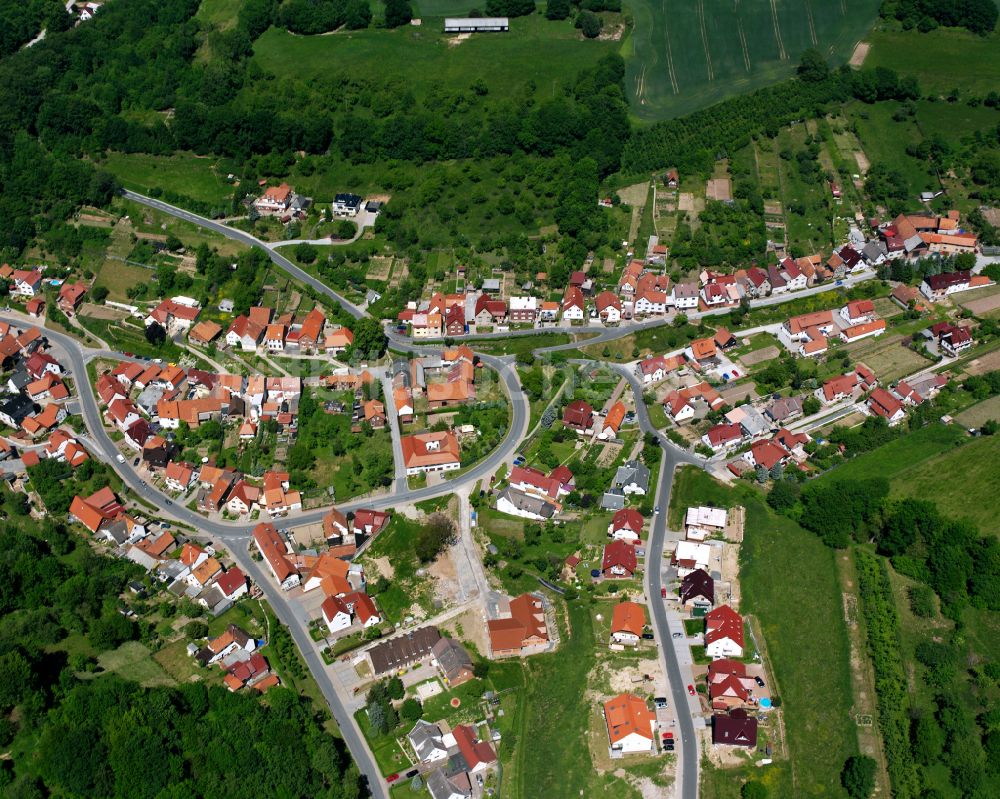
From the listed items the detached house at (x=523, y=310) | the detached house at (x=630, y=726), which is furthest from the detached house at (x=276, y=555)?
the detached house at (x=523, y=310)

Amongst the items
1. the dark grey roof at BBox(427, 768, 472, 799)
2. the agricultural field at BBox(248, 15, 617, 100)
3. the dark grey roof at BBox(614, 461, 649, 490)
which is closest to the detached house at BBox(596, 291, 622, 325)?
the dark grey roof at BBox(614, 461, 649, 490)

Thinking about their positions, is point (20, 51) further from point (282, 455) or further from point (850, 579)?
point (850, 579)

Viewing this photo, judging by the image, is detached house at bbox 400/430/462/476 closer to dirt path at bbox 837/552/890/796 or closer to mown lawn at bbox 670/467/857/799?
mown lawn at bbox 670/467/857/799

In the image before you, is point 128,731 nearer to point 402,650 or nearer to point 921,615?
point 402,650

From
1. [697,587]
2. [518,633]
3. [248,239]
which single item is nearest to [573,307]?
[697,587]

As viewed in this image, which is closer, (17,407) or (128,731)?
(128,731)
